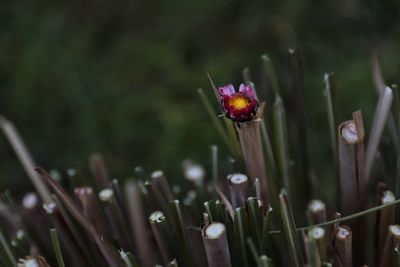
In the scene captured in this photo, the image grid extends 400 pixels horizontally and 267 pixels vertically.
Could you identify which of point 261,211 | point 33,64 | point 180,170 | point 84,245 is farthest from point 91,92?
point 261,211

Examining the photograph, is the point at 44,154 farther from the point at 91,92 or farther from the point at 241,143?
the point at 241,143

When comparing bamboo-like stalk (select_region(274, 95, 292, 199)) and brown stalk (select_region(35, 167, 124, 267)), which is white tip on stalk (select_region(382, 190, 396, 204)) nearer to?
bamboo-like stalk (select_region(274, 95, 292, 199))

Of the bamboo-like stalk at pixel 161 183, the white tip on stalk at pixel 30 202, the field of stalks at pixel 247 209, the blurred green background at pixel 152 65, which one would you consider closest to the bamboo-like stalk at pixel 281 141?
the field of stalks at pixel 247 209

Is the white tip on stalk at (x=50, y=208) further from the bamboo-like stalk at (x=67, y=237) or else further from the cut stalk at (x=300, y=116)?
the cut stalk at (x=300, y=116)

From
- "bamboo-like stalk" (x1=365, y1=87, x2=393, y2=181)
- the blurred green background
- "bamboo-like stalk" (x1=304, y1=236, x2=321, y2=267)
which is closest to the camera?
"bamboo-like stalk" (x1=304, y1=236, x2=321, y2=267)

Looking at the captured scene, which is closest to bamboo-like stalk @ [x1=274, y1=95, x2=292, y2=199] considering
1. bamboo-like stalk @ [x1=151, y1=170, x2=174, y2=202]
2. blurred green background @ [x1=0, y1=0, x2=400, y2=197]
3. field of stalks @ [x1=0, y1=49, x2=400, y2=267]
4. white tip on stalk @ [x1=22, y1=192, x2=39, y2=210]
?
field of stalks @ [x1=0, y1=49, x2=400, y2=267]
